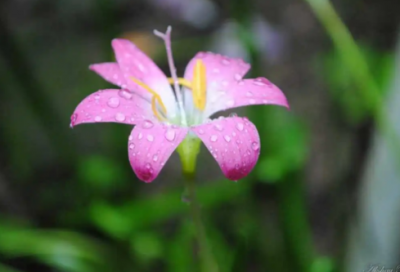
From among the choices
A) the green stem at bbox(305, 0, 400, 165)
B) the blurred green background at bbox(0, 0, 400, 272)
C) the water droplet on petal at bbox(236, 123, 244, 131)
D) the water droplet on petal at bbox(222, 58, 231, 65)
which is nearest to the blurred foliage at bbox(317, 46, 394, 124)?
the blurred green background at bbox(0, 0, 400, 272)

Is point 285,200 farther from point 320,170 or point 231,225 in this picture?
point 320,170

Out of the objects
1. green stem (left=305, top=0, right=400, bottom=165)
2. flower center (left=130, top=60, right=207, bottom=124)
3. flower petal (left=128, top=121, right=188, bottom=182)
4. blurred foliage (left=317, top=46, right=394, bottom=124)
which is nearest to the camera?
flower petal (left=128, top=121, right=188, bottom=182)

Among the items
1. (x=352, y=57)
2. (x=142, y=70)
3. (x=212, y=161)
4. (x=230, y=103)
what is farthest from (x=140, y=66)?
(x=212, y=161)

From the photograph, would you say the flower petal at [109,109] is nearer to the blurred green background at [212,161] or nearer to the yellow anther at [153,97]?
the yellow anther at [153,97]

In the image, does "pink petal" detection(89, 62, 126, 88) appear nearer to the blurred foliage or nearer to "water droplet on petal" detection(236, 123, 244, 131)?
"water droplet on petal" detection(236, 123, 244, 131)

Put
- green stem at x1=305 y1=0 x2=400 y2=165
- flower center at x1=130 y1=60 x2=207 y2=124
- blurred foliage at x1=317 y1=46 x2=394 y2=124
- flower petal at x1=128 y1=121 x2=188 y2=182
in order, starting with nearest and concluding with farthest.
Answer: flower petal at x1=128 y1=121 x2=188 y2=182, flower center at x1=130 y1=60 x2=207 y2=124, green stem at x1=305 y1=0 x2=400 y2=165, blurred foliage at x1=317 y1=46 x2=394 y2=124

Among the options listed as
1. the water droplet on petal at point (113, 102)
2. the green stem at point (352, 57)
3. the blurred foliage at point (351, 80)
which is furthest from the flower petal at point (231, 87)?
the blurred foliage at point (351, 80)
